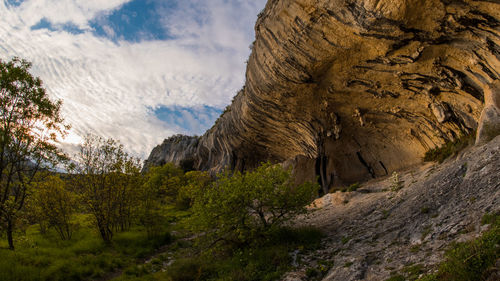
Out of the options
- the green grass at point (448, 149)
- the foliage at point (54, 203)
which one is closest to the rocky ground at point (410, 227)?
the green grass at point (448, 149)

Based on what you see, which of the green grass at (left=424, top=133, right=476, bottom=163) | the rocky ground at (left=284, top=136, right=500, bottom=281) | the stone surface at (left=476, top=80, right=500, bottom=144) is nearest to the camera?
A: the rocky ground at (left=284, top=136, right=500, bottom=281)

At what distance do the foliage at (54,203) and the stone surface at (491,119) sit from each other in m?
26.4

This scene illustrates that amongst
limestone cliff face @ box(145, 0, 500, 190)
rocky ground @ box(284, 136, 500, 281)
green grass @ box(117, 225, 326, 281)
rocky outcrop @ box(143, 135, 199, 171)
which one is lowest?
rocky ground @ box(284, 136, 500, 281)

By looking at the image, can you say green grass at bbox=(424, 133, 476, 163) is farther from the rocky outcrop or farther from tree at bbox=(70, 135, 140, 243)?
the rocky outcrop

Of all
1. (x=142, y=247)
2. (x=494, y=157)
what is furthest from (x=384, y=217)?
(x=142, y=247)

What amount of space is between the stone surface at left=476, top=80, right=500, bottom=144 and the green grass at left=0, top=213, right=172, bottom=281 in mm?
21642

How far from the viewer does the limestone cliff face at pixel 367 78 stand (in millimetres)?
15312

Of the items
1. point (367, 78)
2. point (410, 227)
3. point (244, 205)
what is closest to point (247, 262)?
point (244, 205)

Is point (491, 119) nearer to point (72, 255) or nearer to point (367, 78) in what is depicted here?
point (367, 78)

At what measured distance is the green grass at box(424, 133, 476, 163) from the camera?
57.2 feet

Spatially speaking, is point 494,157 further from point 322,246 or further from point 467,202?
point 322,246

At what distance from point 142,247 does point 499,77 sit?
25498mm

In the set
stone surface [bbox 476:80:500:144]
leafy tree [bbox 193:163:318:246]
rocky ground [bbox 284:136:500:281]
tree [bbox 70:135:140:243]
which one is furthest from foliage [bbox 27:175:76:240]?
stone surface [bbox 476:80:500:144]

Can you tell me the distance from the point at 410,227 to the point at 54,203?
71.7 ft
